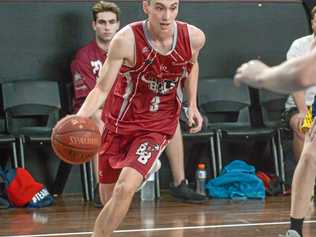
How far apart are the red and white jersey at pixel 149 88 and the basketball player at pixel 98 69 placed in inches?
95.1

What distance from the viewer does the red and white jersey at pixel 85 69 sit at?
26.9 feet

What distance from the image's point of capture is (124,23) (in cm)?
892

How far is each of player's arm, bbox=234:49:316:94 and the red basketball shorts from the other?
6.54ft

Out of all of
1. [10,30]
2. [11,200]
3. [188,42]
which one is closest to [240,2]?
[10,30]

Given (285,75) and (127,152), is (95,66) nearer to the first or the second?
(127,152)

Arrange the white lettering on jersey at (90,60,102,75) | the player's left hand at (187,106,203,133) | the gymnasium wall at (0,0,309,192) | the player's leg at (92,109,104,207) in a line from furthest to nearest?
the gymnasium wall at (0,0,309,192) → the white lettering on jersey at (90,60,102,75) → the player's leg at (92,109,104,207) → the player's left hand at (187,106,203,133)

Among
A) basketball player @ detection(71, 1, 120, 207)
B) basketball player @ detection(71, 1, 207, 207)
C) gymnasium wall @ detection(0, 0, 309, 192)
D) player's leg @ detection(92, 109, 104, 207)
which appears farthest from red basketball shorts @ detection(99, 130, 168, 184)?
gymnasium wall @ detection(0, 0, 309, 192)

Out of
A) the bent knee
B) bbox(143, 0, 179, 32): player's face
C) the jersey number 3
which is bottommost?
the bent knee

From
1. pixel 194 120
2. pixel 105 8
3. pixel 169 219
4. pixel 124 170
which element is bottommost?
pixel 169 219

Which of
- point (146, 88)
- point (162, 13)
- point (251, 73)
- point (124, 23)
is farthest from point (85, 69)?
point (251, 73)

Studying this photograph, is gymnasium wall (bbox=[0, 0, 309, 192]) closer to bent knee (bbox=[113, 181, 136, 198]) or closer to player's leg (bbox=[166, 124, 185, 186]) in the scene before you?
player's leg (bbox=[166, 124, 185, 186])

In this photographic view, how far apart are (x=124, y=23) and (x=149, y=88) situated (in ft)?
11.6

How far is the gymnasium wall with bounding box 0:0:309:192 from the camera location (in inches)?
341

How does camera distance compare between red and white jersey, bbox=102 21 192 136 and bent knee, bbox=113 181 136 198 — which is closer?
bent knee, bbox=113 181 136 198
